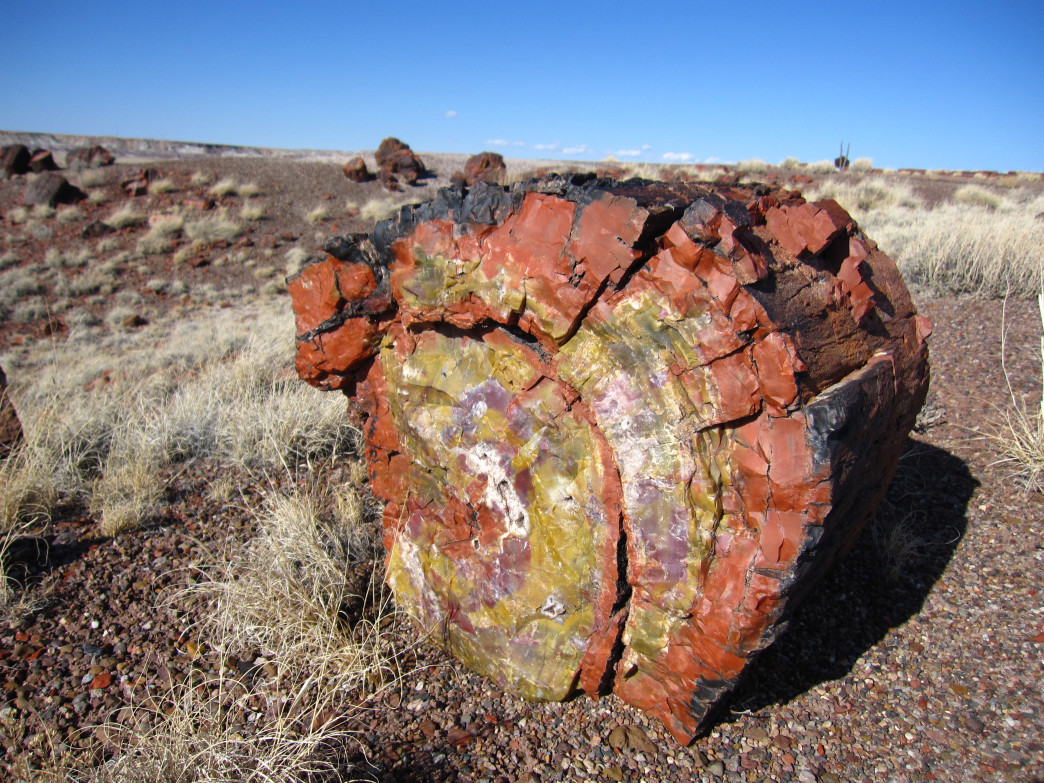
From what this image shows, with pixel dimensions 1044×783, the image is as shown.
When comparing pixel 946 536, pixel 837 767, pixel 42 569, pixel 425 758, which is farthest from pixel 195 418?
pixel 946 536

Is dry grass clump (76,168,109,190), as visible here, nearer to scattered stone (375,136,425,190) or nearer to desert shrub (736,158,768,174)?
scattered stone (375,136,425,190)

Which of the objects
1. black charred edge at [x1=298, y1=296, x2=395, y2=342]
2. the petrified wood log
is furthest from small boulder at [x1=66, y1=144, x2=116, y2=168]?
the petrified wood log

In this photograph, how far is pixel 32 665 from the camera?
2.56m

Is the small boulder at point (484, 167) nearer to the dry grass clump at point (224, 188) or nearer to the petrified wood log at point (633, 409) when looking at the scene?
the dry grass clump at point (224, 188)

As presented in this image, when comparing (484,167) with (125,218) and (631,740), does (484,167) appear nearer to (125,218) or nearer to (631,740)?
(125,218)

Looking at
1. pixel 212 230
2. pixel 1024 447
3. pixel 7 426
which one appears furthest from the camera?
pixel 212 230

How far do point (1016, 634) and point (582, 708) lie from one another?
5.37 ft

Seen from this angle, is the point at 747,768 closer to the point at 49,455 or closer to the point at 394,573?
the point at 394,573

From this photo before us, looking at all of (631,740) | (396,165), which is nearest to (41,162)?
(396,165)

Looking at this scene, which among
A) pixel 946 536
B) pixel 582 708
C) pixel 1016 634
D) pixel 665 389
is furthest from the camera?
pixel 946 536

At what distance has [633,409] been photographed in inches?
72.2

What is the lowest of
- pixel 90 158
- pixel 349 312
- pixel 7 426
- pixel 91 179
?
pixel 7 426

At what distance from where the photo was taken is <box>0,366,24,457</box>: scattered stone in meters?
4.06

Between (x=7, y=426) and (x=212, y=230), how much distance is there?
1235 cm
